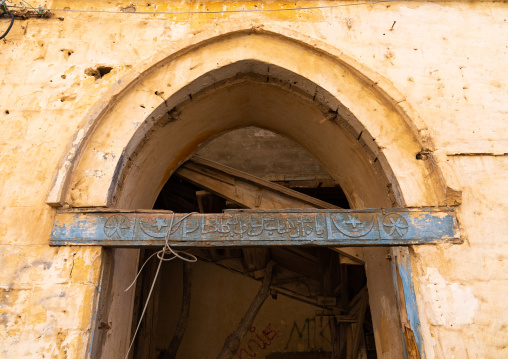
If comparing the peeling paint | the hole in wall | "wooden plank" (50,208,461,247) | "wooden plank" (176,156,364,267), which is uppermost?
the hole in wall

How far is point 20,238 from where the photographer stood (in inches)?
115

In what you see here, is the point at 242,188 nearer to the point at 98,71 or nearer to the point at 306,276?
the point at 98,71

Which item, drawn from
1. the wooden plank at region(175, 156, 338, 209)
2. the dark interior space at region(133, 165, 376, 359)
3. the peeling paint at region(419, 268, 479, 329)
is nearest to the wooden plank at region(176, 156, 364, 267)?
the wooden plank at region(175, 156, 338, 209)

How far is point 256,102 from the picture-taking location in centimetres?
418

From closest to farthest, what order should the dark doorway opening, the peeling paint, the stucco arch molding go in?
1. the peeling paint
2. the stucco arch molding
3. the dark doorway opening

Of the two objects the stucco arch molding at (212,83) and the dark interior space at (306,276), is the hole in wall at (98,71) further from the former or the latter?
the dark interior space at (306,276)

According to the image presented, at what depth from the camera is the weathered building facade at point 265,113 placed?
273cm

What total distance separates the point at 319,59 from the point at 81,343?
9.39ft

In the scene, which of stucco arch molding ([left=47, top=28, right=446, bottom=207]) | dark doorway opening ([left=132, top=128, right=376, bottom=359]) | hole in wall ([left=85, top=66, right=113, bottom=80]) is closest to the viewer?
stucco arch molding ([left=47, top=28, right=446, bottom=207])

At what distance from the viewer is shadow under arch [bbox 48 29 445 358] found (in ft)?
10.1

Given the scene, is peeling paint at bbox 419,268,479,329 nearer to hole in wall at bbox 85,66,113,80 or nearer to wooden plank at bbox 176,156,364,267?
wooden plank at bbox 176,156,364,267

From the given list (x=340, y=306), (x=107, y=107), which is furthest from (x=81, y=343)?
(x=340, y=306)

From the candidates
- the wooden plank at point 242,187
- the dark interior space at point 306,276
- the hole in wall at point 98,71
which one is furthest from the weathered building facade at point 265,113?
the dark interior space at point 306,276

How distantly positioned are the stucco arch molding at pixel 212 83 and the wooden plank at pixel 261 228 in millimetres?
146
